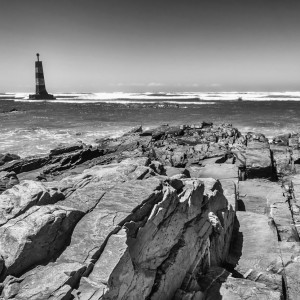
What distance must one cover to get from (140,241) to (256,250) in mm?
5345

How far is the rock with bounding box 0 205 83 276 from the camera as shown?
6.77 metres

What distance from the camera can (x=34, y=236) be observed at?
7078mm

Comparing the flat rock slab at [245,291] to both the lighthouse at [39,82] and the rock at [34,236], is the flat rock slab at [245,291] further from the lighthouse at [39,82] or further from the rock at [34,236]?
the lighthouse at [39,82]

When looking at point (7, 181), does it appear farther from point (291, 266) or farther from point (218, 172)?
point (291, 266)

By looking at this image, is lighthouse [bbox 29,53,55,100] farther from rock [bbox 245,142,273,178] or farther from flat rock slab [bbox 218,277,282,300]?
flat rock slab [bbox 218,277,282,300]

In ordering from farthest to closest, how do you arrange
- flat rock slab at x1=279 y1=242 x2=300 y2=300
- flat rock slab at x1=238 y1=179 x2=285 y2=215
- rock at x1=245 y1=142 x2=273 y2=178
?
rock at x1=245 y1=142 x2=273 y2=178 → flat rock slab at x1=238 y1=179 x2=285 y2=215 → flat rock slab at x1=279 y1=242 x2=300 y2=300

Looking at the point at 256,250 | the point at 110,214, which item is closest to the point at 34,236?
the point at 110,214

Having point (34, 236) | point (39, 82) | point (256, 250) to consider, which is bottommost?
point (256, 250)

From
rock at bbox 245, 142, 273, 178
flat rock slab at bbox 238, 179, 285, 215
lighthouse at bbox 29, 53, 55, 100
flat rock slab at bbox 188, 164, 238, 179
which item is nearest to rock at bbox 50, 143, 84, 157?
flat rock slab at bbox 188, 164, 238, 179

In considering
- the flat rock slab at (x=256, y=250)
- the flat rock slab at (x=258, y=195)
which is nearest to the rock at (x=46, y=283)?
the flat rock slab at (x=256, y=250)

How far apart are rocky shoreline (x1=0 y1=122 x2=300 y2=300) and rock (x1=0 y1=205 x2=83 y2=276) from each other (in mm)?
22

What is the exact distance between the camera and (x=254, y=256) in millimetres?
11047

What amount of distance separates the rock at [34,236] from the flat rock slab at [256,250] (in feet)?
20.6

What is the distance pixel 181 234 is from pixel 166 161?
14.5m
